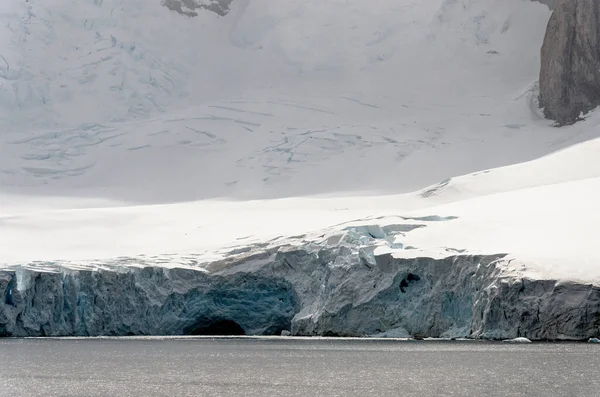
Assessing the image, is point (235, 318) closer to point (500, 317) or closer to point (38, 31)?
→ point (500, 317)

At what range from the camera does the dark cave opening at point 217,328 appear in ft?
121

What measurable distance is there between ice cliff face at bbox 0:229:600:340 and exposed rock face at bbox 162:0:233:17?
35250mm

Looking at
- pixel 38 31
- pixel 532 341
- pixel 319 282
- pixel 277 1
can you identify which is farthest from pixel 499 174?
pixel 38 31

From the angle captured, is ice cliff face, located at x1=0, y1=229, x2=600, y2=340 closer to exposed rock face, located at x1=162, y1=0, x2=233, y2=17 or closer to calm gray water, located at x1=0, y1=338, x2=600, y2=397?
calm gray water, located at x1=0, y1=338, x2=600, y2=397

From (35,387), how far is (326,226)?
1911cm

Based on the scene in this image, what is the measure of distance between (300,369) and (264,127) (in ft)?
115

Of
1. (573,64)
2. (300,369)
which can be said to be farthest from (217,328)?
(573,64)

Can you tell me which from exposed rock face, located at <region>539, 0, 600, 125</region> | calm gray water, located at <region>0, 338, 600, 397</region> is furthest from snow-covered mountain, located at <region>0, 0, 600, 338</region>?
calm gray water, located at <region>0, 338, 600, 397</region>

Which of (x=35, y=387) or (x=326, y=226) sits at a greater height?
(x=326, y=226)

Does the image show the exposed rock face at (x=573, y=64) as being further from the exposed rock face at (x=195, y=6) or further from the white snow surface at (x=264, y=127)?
the exposed rock face at (x=195, y=6)

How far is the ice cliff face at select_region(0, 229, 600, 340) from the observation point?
31.1 m

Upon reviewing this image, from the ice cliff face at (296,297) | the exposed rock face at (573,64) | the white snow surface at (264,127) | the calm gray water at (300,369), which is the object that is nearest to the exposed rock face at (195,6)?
the white snow surface at (264,127)

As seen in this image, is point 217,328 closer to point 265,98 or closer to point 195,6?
point 265,98

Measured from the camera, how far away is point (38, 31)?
65688 millimetres
